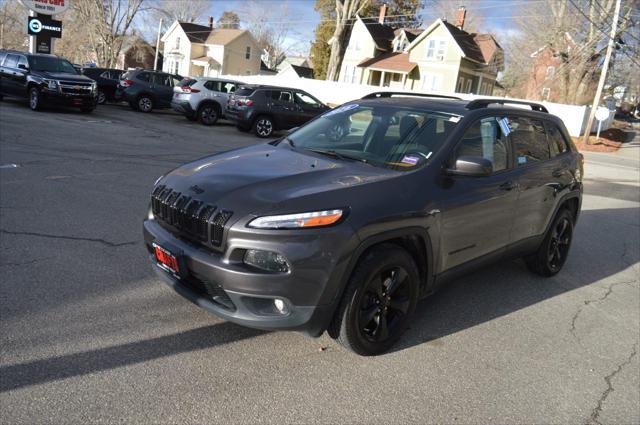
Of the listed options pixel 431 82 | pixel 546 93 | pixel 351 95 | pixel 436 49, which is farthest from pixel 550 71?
pixel 351 95

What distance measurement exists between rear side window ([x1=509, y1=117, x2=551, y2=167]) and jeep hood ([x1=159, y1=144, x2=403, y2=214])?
1671 mm

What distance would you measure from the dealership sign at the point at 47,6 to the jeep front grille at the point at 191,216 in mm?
20175

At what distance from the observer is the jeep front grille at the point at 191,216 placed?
3201mm

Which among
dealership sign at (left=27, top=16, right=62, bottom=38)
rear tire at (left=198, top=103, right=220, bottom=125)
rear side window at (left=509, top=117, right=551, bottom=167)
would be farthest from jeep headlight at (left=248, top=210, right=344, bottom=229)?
dealership sign at (left=27, top=16, right=62, bottom=38)

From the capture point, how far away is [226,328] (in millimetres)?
3830

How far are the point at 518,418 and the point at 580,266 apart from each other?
3.75 m

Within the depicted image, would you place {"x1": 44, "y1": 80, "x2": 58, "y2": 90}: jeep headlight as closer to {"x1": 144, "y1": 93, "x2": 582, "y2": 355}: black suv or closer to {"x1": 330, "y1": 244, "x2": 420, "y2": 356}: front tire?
{"x1": 144, "y1": 93, "x2": 582, "y2": 355}: black suv

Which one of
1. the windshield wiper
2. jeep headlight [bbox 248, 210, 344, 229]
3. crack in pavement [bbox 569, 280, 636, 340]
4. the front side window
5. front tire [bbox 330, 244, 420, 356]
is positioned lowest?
crack in pavement [bbox 569, 280, 636, 340]

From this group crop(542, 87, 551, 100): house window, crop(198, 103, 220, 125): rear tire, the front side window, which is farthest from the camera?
crop(542, 87, 551, 100): house window

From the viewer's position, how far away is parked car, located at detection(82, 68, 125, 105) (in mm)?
21844

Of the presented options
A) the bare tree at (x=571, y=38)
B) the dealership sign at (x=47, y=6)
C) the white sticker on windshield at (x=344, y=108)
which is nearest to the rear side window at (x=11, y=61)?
the dealership sign at (x=47, y=6)

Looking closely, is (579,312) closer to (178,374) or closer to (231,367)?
(231,367)

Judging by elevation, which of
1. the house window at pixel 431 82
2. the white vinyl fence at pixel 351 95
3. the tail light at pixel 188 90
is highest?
the house window at pixel 431 82

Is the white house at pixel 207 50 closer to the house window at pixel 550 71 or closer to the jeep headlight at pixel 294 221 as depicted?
the house window at pixel 550 71
